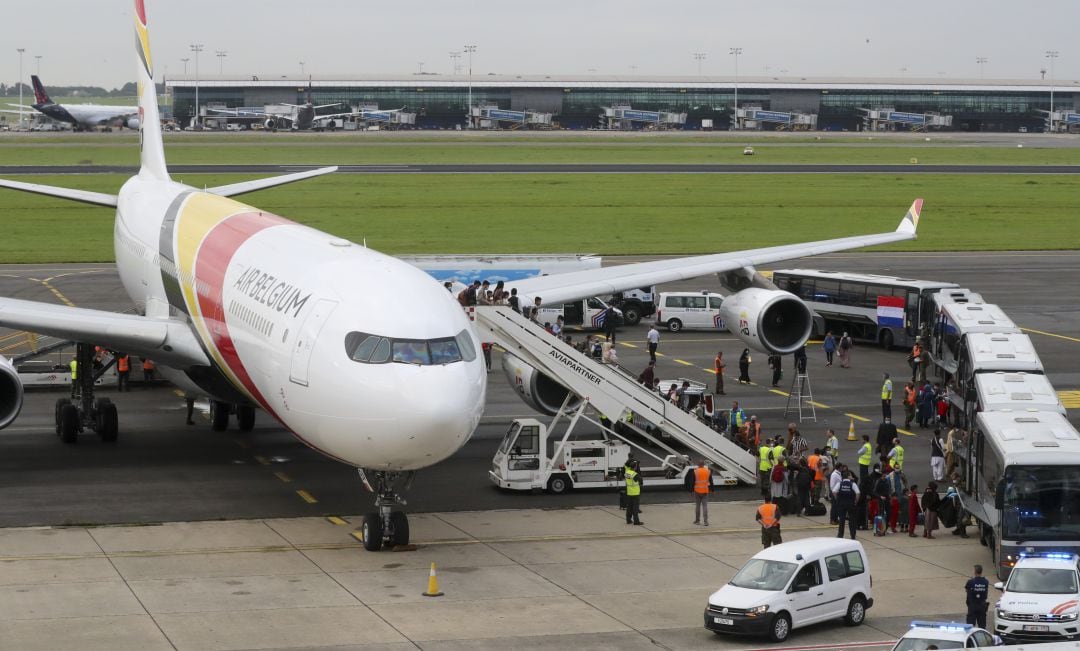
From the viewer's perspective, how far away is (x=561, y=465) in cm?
3788

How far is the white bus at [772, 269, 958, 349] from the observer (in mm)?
61719

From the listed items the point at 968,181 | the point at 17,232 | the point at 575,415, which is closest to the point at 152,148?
the point at 575,415

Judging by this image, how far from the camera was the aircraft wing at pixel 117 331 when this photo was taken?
38.4 m

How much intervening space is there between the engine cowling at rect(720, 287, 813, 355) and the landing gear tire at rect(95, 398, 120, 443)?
63.4 ft

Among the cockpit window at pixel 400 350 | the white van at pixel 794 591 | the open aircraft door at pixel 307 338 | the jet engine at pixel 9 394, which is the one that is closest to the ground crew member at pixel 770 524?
the white van at pixel 794 591

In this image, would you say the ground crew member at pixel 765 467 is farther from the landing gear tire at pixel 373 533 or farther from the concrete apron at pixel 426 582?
the landing gear tire at pixel 373 533

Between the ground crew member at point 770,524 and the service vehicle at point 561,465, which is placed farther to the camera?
the service vehicle at point 561,465

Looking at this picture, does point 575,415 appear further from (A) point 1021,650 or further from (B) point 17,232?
(B) point 17,232

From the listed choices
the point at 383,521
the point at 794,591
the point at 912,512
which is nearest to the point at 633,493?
the point at 383,521

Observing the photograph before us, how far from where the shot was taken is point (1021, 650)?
20.7m

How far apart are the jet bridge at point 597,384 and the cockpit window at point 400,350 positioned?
30.4 feet

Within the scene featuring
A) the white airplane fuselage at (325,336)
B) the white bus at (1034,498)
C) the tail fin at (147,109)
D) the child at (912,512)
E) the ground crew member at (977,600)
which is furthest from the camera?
the tail fin at (147,109)

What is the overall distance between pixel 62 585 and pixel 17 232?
78292 millimetres

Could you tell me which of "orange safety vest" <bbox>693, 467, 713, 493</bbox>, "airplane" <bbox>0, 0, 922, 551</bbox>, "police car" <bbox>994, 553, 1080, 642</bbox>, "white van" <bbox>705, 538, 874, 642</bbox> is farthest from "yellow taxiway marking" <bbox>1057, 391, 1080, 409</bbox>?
"white van" <bbox>705, 538, 874, 642</bbox>
